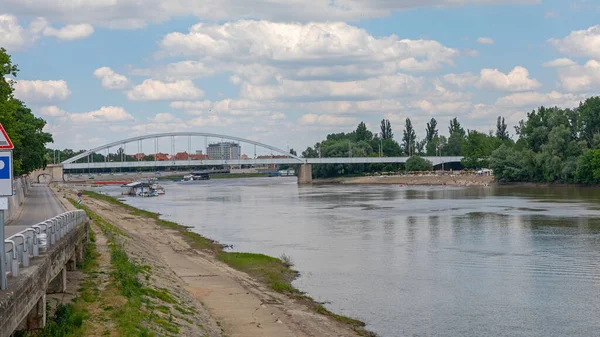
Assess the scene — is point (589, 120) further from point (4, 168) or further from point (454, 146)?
point (4, 168)

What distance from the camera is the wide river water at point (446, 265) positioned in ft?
69.0

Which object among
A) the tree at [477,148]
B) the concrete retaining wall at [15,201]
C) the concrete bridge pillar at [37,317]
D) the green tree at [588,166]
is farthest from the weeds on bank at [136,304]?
the tree at [477,148]

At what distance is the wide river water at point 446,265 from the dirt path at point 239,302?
157cm

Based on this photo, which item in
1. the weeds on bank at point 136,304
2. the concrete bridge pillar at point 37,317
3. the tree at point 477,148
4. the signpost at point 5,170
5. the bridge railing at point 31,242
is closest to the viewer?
the signpost at point 5,170

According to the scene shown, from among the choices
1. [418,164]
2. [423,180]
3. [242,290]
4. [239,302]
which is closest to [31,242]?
[239,302]

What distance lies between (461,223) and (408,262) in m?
19.8

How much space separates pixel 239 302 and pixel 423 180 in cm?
13269

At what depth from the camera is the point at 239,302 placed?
2206cm

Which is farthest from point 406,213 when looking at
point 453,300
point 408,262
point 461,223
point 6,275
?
point 6,275

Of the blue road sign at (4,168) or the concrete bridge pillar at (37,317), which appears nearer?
the blue road sign at (4,168)

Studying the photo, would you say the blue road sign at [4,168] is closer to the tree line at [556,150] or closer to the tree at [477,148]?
the tree line at [556,150]

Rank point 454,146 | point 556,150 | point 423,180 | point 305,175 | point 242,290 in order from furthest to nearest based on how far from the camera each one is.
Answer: point 454,146, point 305,175, point 423,180, point 556,150, point 242,290

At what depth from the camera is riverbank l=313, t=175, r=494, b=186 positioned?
13557 cm

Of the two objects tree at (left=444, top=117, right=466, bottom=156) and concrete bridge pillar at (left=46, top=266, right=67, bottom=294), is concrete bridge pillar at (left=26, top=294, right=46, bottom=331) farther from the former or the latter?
tree at (left=444, top=117, right=466, bottom=156)
